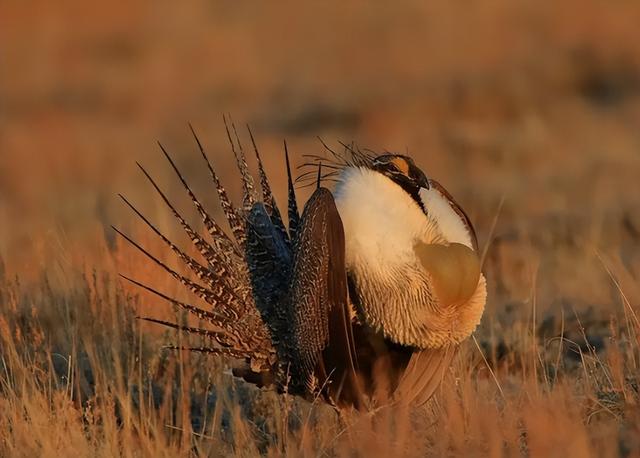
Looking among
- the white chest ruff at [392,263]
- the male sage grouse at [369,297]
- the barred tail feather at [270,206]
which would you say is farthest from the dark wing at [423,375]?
the barred tail feather at [270,206]

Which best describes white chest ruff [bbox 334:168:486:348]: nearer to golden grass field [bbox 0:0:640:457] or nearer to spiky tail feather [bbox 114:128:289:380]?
golden grass field [bbox 0:0:640:457]

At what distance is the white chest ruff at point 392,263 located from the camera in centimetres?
402

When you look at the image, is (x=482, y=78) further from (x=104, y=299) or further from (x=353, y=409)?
(x=353, y=409)

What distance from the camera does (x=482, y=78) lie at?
14570mm

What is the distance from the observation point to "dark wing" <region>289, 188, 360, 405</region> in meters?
3.93

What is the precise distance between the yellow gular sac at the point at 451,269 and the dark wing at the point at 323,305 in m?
0.24

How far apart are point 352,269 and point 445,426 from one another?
0.64 m

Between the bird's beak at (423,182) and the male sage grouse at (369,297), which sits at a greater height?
the bird's beak at (423,182)

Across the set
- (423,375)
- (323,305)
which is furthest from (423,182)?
(423,375)

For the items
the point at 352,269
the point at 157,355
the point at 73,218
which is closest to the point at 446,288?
the point at 352,269

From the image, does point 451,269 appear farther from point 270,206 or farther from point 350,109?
point 350,109

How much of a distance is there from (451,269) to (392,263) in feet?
0.52

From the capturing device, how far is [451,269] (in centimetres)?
400

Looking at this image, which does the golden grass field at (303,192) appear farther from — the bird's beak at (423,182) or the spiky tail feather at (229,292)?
the bird's beak at (423,182)
